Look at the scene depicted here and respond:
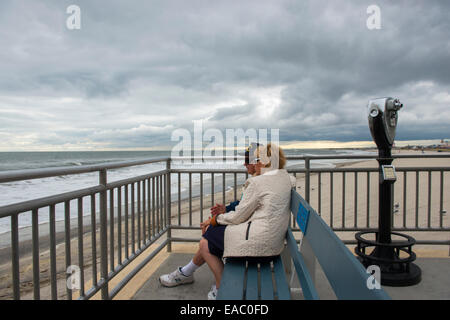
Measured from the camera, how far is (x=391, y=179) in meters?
2.92

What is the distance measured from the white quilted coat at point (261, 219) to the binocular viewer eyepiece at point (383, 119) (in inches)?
53.5

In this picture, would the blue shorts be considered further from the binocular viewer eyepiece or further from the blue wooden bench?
the binocular viewer eyepiece

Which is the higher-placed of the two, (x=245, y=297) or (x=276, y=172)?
(x=276, y=172)

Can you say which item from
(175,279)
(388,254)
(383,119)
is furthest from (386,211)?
(175,279)

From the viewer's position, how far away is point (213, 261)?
8.14ft

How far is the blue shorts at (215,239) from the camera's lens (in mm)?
2383

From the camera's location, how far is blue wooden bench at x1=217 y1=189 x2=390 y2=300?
0.87 meters

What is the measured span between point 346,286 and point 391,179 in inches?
93.4

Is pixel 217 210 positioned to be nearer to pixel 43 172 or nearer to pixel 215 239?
pixel 215 239

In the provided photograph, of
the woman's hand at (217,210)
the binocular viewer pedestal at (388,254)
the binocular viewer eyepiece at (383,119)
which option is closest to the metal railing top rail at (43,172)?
the woman's hand at (217,210)
